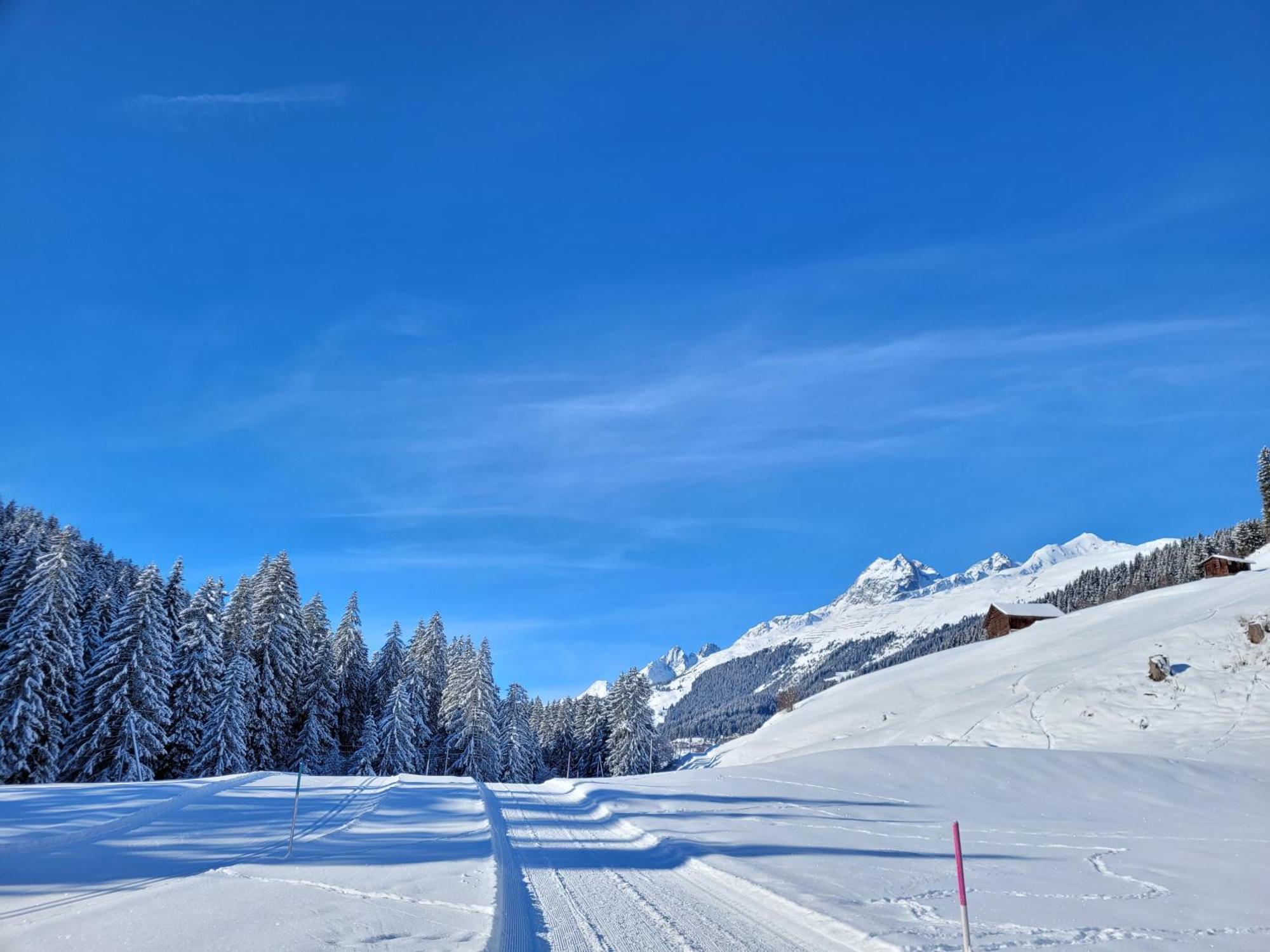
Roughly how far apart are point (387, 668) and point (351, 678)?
357 centimetres

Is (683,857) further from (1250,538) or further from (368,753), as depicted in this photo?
(1250,538)

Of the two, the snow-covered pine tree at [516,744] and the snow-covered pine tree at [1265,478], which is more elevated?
the snow-covered pine tree at [1265,478]

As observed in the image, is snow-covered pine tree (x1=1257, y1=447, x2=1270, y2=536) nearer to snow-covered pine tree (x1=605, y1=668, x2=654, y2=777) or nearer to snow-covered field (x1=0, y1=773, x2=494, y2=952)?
snow-covered pine tree (x1=605, y1=668, x2=654, y2=777)

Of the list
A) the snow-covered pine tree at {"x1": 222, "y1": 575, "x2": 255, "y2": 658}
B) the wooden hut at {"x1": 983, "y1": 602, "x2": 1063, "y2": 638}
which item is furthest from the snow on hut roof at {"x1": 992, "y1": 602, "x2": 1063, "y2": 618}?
the snow-covered pine tree at {"x1": 222, "y1": 575, "x2": 255, "y2": 658}

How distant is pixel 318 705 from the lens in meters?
48.8

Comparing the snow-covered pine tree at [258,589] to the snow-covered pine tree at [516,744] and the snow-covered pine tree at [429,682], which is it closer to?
the snow-covered pine tree at [429,682]

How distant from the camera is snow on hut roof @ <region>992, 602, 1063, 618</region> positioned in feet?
245

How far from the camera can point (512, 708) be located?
6638cm

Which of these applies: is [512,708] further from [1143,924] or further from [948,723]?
[1143,924]

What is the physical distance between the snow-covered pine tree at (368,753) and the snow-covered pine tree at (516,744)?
12465mm

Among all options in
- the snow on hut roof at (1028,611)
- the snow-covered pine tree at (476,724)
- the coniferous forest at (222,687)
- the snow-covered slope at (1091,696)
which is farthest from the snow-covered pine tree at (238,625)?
the snow on hut roof at (1028,611)

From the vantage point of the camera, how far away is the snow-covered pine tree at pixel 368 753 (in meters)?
48.6

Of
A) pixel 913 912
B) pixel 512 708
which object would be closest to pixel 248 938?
pixel 913 912

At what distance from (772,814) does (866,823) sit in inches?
93.1
